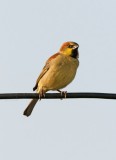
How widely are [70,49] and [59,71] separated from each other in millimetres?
917

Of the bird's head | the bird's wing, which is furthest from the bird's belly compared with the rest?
the bird's head

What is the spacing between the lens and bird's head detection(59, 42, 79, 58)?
9227mm

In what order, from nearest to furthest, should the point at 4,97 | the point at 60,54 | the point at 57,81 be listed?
the point at 4,97
the point at 57,81
the point at 60,54

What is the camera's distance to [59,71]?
8.58m

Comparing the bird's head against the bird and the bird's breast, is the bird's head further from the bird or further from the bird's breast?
the bird's breast

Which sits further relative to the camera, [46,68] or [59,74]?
[46,68]

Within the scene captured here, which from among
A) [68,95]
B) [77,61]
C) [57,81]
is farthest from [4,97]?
[77,61]

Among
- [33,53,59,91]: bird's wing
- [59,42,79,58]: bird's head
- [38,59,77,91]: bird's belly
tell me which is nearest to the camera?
[38,59,77,91]: bird's belly

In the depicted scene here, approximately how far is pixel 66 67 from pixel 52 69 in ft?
0.84

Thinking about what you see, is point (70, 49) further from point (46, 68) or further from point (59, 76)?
point (59, 76)

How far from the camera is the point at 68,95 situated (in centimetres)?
576

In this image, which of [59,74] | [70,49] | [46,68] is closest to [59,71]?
[59,74]
